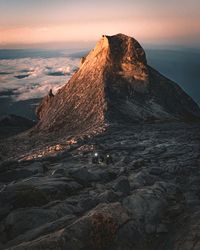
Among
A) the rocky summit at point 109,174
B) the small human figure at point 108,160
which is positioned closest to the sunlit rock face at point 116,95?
the rocky summit at point 109,174

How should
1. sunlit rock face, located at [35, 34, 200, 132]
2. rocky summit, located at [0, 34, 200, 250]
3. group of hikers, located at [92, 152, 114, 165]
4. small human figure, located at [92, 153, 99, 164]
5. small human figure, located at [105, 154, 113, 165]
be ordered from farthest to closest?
sunlit rock face, located at [35, 34, 200, 132] < small human figure, located at [92, 153, 99, 164] < group of hikers, located at [92, 152, 114, 165] < small human figure, located at [105, 154, 113, 165] < rocky summit, located at [0, 34, 200, 250]

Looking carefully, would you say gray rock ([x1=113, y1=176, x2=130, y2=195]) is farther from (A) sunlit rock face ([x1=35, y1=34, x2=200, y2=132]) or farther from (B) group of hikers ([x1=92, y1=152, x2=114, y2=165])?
(A) sunlit rock face ([x1=35, y1=34, x2=200, y2=132])

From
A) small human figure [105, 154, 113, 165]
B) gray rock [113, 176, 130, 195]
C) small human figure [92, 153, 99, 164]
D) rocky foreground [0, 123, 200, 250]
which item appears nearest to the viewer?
rocky foreground [0, 123, 200, 250]

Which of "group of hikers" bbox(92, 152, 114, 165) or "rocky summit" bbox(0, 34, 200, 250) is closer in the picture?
"rocky summit" bbox(0, 34, 200, 250)

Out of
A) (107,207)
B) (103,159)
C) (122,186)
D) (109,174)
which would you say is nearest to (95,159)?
(103,159)

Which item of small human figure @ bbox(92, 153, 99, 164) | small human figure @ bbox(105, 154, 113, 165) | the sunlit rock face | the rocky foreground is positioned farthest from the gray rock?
the sunlit rock face

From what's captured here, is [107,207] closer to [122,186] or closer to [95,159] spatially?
[122,186]

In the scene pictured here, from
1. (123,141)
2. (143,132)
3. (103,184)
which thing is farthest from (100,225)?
(143,132)
